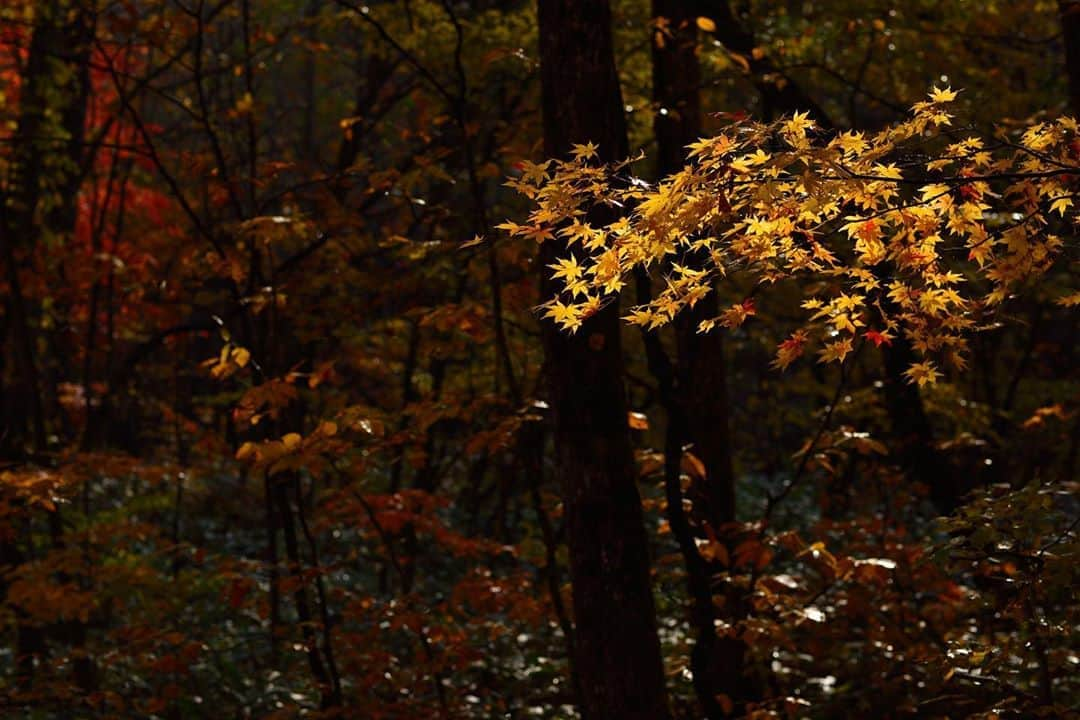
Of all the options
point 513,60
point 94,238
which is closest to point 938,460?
point 513,60

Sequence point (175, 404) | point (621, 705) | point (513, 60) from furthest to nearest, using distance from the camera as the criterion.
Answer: point (175, 404) < point (513, 60) < point (621, 705)

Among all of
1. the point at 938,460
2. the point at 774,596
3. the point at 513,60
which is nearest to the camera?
the point at 774,596

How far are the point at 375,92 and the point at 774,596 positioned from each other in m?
7.38

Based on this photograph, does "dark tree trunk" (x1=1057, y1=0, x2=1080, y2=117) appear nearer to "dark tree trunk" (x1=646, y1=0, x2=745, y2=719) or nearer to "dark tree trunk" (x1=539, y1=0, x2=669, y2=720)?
"dark tree trunk" (x1=646, y1=0, x2=745, y2=719)

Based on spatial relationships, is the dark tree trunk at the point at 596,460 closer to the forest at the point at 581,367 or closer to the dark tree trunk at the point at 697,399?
the forest at the point at 581,367

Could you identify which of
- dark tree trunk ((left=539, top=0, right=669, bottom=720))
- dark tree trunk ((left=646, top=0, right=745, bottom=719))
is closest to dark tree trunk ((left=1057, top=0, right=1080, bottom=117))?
dark tree trunk ((left=646, top=0, right=745, bottom=719))

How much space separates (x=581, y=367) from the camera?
4473 millimetres

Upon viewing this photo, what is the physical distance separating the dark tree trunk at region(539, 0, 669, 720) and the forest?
0.02 m

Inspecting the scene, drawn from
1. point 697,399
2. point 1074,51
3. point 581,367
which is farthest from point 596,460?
point 1074,51

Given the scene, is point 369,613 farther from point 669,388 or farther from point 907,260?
point 907,260

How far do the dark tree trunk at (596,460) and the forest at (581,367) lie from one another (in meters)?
0.02

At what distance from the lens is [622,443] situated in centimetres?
452

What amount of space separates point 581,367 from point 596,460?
359 mm

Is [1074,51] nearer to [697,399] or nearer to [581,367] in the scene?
[697,399]
